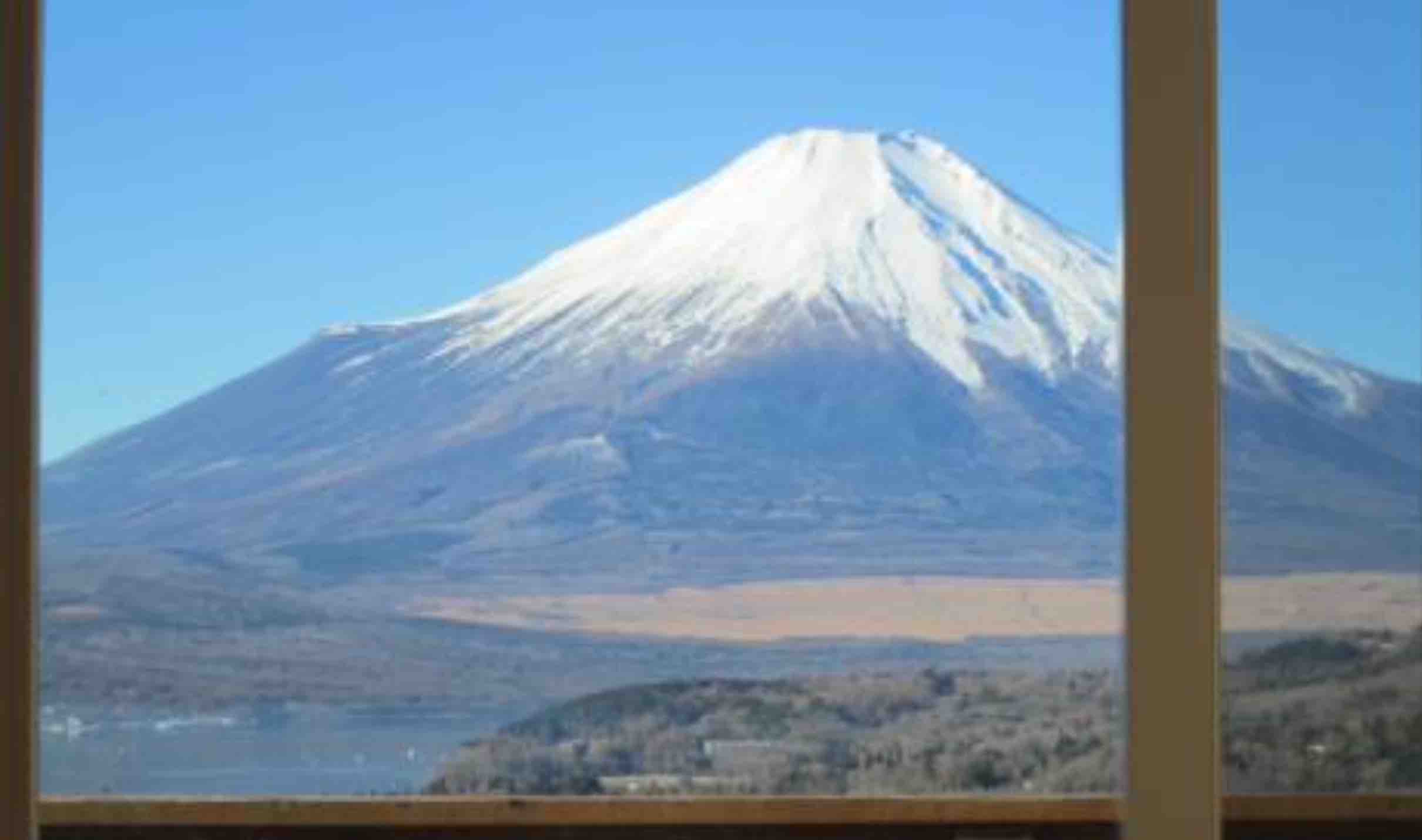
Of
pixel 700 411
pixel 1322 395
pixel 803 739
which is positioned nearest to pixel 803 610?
pixel 803 739

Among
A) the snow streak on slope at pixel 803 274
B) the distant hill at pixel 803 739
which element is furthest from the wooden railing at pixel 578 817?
the snow streak on slope at pixel 803 274

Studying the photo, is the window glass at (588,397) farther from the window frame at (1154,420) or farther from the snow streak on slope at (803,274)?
the window frame at (1154,420)

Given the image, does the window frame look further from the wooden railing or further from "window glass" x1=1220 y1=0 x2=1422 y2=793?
the wooden railing

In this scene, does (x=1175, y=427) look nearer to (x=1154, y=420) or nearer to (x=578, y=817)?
(x=1154, y=420)

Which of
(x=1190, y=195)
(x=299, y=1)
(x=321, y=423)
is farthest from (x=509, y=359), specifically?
(x=1190, y=195)

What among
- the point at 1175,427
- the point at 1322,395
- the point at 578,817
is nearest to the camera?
the point at 1175,427

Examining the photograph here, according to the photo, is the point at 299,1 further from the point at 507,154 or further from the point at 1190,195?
the point at 1190,195
